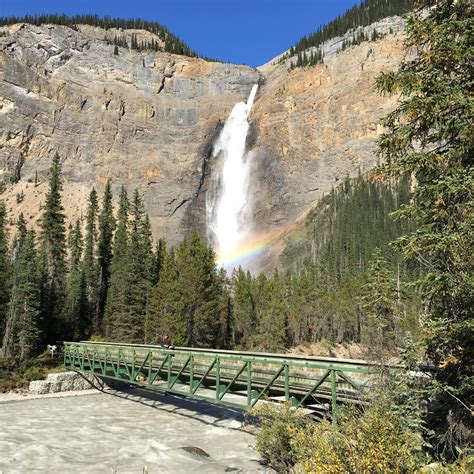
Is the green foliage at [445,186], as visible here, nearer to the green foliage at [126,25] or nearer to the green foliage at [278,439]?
the green foliage at [278,439]

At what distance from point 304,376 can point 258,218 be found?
101279 millimetres

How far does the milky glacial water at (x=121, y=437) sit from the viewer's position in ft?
44.4

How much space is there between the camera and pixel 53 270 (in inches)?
1884

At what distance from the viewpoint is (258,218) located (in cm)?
11362

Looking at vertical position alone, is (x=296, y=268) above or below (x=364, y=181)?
below

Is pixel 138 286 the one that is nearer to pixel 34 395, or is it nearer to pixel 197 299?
pixel 197 299

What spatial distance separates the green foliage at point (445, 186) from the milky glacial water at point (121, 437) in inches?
221

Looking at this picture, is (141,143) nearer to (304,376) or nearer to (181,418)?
(181,418)

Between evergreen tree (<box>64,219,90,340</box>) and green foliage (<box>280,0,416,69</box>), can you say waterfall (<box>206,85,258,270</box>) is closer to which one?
green foliage (<box>280,0,416,69</box>)

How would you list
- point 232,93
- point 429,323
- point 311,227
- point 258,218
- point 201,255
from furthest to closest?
1. point 232,93
2. point 258,218
3. point 311,227
4. point 201,255
5. point 429,323

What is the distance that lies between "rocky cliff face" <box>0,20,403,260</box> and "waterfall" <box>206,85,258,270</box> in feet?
8.81

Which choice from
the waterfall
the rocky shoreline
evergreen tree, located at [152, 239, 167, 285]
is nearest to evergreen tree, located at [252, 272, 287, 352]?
evergreen tree, located at [152, 239, 167, 285]

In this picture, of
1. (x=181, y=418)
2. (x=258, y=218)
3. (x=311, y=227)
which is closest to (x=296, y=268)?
(x=311, y=227)

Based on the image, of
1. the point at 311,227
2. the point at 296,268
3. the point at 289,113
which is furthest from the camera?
the point at 289,113
